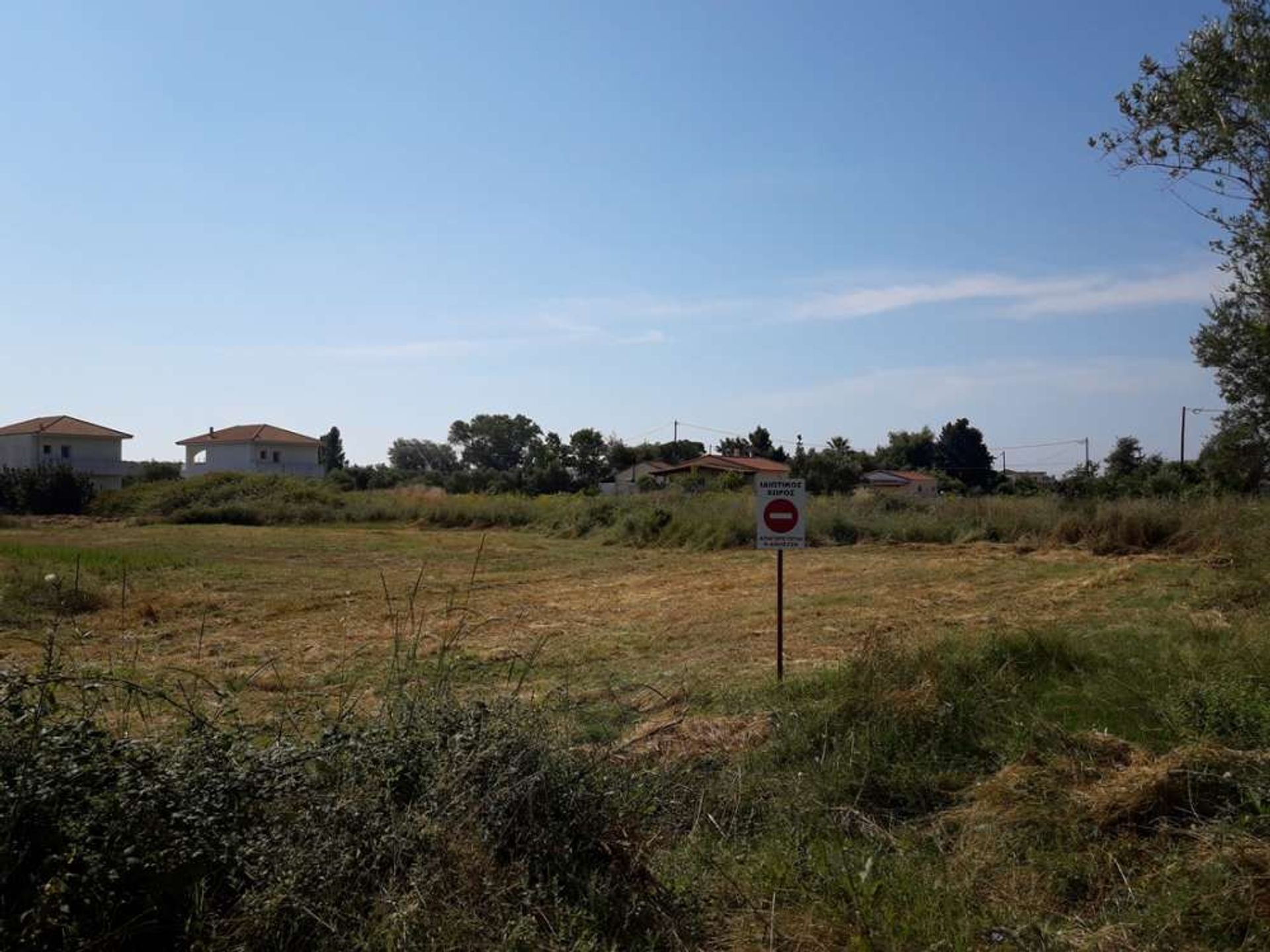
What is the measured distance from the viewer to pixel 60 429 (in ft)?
221

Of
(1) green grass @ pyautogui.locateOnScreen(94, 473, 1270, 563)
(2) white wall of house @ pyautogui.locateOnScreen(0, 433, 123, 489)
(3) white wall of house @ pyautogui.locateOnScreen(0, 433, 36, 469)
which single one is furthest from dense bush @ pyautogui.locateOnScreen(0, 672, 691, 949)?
(3) white wall of house @ pyautogui.locateOnScreen(0, 433, 36, 469)

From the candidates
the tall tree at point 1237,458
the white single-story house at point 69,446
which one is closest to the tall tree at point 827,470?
the tall tree at point 1237,458

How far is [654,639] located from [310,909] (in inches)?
356

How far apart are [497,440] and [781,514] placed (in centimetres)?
10449

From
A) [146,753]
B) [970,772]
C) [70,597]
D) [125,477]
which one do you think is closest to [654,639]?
[970,772]

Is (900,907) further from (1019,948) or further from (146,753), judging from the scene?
(146,753)

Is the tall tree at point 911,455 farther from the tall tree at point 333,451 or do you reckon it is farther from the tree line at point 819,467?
the tall tree at point 333,451

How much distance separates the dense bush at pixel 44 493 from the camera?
53.2 metres

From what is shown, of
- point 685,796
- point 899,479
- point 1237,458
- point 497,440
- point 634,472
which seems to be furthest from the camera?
point 497,440

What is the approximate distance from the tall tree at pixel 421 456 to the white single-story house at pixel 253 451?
3819 centimetres

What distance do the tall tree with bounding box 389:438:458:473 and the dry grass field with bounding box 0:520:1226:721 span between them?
89.1 metres

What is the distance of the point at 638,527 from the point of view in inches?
1243

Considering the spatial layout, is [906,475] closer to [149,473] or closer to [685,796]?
[149,473]

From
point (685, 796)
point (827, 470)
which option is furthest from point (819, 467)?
point (685, 796)
